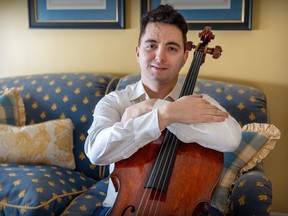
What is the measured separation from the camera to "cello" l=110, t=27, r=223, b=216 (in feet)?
3.83

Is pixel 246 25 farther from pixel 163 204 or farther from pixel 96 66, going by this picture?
pixel 163 204

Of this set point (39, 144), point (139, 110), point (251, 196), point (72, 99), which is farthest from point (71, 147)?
point (251, 196)

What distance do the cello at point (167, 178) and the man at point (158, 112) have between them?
0.03 metres

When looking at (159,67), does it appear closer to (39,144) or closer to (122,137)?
(122,137)

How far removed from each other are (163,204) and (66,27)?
156cm

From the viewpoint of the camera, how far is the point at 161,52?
142 cm

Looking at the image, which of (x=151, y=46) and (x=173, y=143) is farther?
(x=151, y=46)

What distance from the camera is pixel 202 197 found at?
3.90 feet

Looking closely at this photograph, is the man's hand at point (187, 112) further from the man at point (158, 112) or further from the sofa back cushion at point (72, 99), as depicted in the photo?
the sofa back cushion at point (72, 99)

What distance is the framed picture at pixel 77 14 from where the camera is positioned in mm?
2283

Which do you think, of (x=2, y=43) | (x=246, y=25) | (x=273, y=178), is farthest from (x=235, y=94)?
(x=2, y=43)

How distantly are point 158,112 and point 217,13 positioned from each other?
1094mm

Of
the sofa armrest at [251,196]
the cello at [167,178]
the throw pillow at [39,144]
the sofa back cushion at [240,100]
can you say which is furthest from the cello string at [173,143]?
the throw pillow at [39,144]

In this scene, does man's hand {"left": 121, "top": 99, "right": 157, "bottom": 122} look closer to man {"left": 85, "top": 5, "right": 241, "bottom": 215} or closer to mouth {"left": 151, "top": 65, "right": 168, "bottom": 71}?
man {"left": 85, "top": 5, "right": 241, "bottom": 215}
